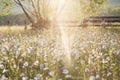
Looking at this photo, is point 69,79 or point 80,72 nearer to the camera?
point 69,79

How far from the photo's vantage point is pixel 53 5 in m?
31.5

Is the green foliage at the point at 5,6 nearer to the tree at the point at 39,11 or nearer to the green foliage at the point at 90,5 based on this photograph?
the tree at the point at 39,11

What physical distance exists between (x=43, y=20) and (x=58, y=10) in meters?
3.02

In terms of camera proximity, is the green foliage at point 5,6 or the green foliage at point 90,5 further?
the green foliage at point 90,5

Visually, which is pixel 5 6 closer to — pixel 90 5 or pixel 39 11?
pixel 39 11

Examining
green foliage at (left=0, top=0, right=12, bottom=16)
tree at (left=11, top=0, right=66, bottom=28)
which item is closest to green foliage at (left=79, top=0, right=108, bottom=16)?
tree at (left=11, top=0, right=66, bottom=28)

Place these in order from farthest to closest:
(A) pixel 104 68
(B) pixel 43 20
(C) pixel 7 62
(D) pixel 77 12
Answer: (D) pixel 77 12 < (B) pixel 43 20 < (C) pixel 7 62 < (A) pixel 104 68

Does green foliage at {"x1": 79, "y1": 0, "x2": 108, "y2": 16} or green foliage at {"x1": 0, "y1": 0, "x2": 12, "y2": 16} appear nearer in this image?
green foliage at {"x1": 0, "y1": 0, "x2": 12, "y2": 16}

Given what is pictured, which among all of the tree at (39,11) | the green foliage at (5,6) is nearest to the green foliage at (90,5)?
the tree at (39,11)

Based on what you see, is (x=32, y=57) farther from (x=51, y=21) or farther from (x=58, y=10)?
(x=58, y=10)

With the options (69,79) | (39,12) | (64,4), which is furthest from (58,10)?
(69,79)

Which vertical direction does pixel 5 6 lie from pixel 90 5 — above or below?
above

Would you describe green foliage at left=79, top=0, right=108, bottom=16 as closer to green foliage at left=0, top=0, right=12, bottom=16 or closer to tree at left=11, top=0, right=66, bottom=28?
tree at left=11, top=0, right=66, bottom=28

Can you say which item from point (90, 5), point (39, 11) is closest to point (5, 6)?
point (39, 11)
